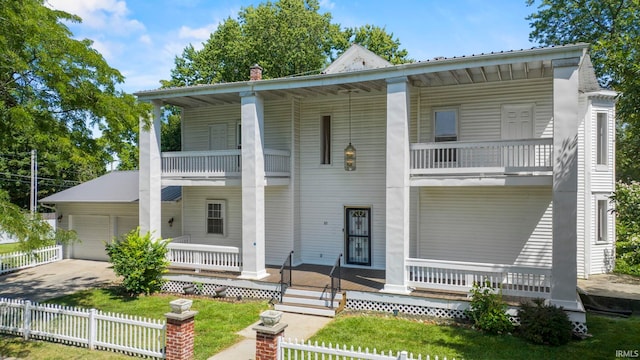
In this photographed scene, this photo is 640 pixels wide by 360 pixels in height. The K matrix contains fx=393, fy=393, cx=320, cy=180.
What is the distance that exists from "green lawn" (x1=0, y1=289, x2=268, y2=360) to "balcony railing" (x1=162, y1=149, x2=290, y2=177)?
14.5 feet

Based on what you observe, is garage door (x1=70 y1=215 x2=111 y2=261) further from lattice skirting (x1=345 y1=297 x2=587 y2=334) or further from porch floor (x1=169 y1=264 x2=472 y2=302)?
lattice skirting (x1=345 y1=297 x2=587 y2=334)

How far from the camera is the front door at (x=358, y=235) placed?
46.2ft

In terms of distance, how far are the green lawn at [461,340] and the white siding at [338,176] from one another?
4.17 m

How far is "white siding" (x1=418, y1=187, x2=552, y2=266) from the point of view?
472 inches

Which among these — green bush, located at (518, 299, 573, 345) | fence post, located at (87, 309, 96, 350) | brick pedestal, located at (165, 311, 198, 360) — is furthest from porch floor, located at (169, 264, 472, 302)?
fence post, located at (87, 309, 96, 350)

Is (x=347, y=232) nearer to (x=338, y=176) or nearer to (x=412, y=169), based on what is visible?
(x=338, y=176)

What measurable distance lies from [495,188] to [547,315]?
4.54m

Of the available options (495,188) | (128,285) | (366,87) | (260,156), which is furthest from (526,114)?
(128,285)

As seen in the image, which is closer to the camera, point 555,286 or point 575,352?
point 575,352

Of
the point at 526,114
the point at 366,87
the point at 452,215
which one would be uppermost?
the point at 366,87

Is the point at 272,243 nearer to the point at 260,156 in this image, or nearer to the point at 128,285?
the point at 260,156

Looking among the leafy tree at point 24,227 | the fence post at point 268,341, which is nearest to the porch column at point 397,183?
the fence post at point 268,341

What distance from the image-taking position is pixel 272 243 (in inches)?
596

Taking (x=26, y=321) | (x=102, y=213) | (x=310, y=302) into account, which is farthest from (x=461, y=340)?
(x=102, y=213)
